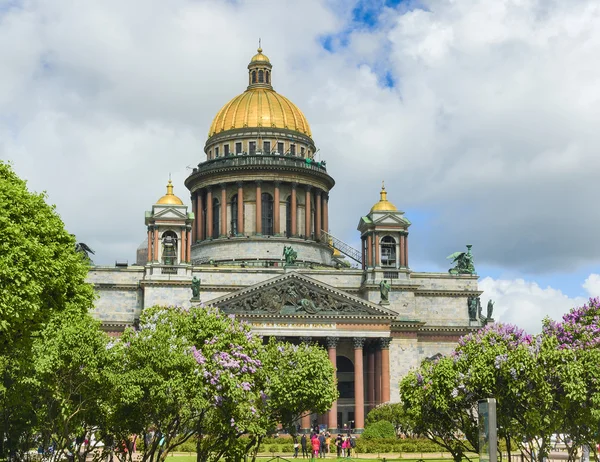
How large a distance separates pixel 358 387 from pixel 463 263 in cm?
2303

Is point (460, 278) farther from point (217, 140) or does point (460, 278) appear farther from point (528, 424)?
point (528, 424)

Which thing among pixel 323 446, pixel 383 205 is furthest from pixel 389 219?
pixel 323 446

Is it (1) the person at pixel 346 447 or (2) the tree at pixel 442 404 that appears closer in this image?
(2) the tree at pixel 442 404

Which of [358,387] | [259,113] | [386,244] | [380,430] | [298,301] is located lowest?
→ [380,430]

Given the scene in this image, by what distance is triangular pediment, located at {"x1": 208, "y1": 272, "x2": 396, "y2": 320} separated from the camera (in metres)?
104

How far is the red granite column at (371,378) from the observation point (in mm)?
107312

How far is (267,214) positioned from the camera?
126500 millimetres

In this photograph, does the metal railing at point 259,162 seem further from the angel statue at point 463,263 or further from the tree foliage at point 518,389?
the tree foliage at point 518,389

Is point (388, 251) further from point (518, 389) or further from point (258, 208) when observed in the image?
point (518, 389)

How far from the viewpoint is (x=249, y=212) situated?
413ft

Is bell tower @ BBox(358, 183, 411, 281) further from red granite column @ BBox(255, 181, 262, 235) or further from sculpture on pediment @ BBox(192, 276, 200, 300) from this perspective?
sculpture on pediment @ BBox(192, 276, 200, 300)

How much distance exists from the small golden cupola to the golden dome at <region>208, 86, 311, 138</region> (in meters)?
1.28

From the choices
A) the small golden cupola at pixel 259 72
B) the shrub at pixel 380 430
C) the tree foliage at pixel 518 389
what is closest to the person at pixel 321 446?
the shrub at pixel 380 430

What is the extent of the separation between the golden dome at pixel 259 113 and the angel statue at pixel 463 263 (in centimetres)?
2664
